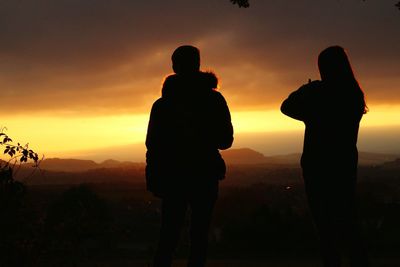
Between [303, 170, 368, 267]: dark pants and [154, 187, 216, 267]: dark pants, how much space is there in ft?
2.95

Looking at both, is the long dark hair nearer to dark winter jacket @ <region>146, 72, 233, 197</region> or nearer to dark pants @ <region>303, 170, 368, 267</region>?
dark pants @ <region>303, 170, 368, 267</region>

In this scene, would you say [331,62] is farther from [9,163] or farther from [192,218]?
[9,163]

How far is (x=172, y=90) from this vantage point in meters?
4.81

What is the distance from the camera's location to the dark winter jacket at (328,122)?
4723mm

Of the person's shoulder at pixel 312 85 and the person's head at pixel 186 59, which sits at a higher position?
the person's head at pixel 186 59

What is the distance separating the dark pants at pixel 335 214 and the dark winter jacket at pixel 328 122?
0.11 meters

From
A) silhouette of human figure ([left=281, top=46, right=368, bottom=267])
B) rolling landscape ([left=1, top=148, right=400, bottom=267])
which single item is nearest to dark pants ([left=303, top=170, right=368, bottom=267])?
silhouette of human figure ([left=281, top=46, right=368, bottom=267])

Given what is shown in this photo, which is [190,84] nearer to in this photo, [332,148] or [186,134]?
[186,134]

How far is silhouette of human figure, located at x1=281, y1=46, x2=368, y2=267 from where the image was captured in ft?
15.3

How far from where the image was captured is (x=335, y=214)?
4680mm

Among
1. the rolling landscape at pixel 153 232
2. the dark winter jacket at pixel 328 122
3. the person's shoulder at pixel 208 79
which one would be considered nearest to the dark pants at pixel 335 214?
the dark winter jacket at pixel 328 122

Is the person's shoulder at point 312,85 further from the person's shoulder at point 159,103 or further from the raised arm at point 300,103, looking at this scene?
the person's shoulder at point 159,103

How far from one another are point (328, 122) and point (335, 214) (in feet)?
2.67

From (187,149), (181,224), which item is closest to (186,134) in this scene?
(187,149)
